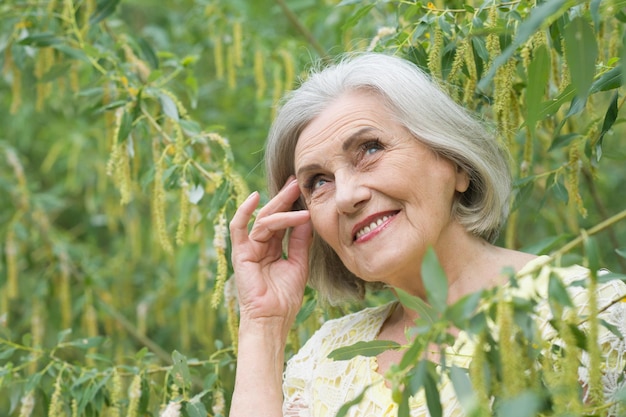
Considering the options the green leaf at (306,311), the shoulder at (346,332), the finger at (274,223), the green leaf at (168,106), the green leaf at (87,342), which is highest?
the green leaf at (168,106)

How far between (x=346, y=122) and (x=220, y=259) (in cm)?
47

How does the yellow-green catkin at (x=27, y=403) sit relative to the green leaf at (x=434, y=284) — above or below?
above

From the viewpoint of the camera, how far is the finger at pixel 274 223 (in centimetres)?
210

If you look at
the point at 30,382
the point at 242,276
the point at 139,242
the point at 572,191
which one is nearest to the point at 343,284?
the point at 242,276

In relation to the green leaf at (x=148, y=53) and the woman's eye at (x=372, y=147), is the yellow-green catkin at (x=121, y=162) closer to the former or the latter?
the green leaf at (x=148, y=53)

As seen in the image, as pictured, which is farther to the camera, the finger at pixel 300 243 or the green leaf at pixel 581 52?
the finger at pixel 300 243

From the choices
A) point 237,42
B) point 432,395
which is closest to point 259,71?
point 237,42

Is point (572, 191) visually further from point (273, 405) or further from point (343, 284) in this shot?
point (273, 405)

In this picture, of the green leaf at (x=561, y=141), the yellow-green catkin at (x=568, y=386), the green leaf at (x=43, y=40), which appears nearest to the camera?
the yellow-green catkin at (x=568, y=386)

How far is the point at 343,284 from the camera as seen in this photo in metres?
2.29

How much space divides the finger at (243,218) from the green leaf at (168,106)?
46cm

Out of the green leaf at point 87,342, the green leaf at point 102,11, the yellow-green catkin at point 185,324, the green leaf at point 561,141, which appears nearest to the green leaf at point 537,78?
the green leaf at point 561,141

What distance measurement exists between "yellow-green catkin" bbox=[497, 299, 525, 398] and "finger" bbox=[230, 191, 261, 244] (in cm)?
106

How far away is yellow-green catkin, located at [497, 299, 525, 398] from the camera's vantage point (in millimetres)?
1091
